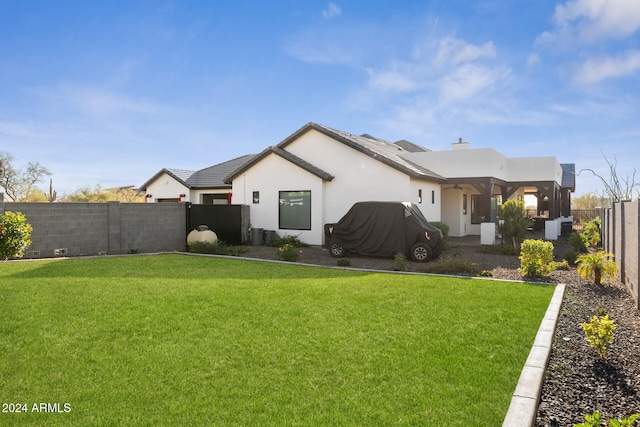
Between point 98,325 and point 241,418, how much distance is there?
3.25 metres

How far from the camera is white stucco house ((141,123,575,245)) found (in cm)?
1664

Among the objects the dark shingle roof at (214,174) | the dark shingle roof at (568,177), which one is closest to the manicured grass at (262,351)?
the dark shingle roof at (214,174)

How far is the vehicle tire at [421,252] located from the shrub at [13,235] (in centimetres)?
1135

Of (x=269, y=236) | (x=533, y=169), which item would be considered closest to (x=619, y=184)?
(x=533, y=169)

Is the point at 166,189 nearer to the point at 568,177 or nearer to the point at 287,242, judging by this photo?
the point at 287,242

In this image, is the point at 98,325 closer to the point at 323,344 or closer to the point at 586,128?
the point at 323,344

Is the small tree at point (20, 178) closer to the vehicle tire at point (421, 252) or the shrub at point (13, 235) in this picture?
the shrub at point (13, 235)

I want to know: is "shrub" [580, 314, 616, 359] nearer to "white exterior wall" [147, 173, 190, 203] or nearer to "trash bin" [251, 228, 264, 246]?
"trash bin" [251, 228, 264, 246]

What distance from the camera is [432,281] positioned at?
28.9ft

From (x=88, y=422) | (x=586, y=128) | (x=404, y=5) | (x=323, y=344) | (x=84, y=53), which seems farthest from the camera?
(x=586, y=128)

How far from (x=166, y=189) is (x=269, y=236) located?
41.7 ft

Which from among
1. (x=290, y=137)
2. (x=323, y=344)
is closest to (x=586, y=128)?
(x=290, y=137)

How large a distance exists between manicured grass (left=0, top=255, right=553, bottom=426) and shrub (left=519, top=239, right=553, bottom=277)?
1.51 metres

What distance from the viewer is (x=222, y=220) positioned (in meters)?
17.2
